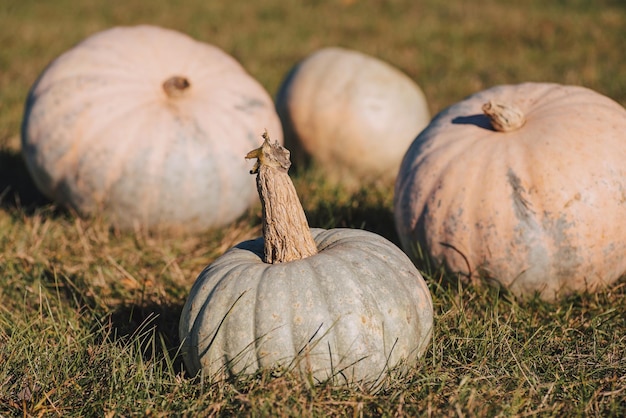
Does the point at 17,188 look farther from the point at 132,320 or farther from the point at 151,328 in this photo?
the point at 151,328

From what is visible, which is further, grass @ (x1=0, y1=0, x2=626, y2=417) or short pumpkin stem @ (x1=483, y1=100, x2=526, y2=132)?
short pumpkin stem @ (x1=483, y1=100, x2=526, y2=132)

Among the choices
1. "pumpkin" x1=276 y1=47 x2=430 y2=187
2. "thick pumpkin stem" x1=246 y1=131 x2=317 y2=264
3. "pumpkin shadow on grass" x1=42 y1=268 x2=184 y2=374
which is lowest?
"pumpkin shadow on grass" x1=42 y1=268 x2=184 y2=374

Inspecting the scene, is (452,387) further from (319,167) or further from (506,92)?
(319,167)

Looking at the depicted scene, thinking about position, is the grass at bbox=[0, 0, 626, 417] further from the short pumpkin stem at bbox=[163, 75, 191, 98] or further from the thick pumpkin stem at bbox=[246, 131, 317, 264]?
the short pumpkin stem at bbox=[163, 75, 191, 98]

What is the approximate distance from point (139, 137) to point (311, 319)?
2198mm

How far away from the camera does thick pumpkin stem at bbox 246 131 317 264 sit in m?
2.75

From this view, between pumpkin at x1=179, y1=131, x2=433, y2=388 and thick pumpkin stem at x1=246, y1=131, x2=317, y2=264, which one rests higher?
thick pumpkin stem at x1=246, y1=131, x2=317, y2=264

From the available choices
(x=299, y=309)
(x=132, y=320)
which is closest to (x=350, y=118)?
(x=132, y=320)

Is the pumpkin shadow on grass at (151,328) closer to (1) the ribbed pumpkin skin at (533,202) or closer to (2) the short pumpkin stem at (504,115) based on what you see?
(1) the ribbed pumpkin skin at (533,202)

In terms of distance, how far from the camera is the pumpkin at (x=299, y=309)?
260 centimetres

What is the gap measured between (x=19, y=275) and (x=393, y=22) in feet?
24.4

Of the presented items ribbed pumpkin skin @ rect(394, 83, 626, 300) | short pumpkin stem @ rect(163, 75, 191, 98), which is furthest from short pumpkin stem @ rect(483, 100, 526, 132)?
short pumpkin stem @ rect(163, 75, 191, 98)

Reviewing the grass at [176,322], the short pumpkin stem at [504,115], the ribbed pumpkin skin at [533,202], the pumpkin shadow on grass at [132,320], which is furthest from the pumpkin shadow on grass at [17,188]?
the short pumpkin stem at [504,115]

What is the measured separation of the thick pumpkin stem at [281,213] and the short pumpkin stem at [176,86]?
1904mm
